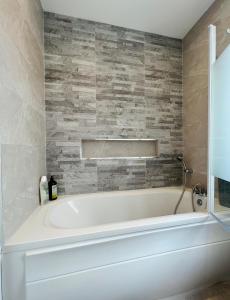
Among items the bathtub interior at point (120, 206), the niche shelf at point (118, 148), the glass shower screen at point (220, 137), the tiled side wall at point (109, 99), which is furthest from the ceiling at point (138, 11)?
the bathtub interior at point (120, 206)

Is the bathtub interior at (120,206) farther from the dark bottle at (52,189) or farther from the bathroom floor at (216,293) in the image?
the bathroom floor at (216,293)

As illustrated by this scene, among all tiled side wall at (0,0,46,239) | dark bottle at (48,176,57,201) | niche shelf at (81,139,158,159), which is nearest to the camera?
tiled side wall at (0,0,46,239)

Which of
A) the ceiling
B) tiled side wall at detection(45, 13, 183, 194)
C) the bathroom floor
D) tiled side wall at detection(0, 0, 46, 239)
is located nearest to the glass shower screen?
the bathroom floor

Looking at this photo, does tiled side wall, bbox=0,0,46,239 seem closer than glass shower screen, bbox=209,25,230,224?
Yes

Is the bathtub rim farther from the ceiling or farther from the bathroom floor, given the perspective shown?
the ceiling

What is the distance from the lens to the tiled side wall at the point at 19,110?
798mm

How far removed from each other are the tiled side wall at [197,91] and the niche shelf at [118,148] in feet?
1.41

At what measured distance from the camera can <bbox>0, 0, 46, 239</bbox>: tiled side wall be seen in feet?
2.62

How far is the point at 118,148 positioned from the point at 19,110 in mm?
1096

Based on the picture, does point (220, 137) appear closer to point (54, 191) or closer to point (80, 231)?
point (80, 231)

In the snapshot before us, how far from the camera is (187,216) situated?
3.54 feet

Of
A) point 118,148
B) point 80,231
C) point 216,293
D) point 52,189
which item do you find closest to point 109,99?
point 118,148

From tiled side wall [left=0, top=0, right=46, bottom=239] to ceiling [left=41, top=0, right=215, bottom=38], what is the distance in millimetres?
354

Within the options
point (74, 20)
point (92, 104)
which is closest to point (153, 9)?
point (74, 20)
